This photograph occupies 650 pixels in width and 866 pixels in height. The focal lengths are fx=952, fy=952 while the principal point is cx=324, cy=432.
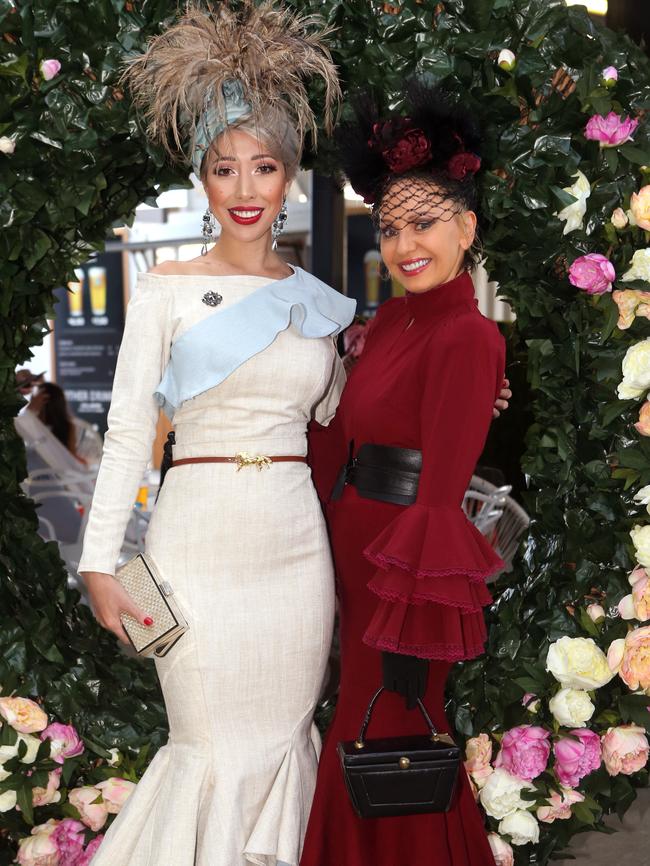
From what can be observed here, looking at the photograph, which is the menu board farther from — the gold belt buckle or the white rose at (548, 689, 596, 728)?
the white rose at (548, 689, 596, 728)

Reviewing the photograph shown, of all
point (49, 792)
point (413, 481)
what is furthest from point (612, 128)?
point (49, 792)

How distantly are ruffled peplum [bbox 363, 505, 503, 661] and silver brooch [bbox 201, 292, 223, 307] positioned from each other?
687 millimetres

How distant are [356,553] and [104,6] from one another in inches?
63.5

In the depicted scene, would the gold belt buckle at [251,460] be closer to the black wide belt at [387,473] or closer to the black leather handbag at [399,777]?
the black wide belt at [387,473]

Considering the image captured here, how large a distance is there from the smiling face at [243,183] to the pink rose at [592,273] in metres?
0.78

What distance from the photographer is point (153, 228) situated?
9320 millimetres

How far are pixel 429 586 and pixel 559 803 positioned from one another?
3.06 ft

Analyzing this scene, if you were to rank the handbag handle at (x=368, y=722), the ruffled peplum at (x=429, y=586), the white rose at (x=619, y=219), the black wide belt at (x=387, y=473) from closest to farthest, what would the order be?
the ruffled peplum at (x=429, y=586), the handbag handle at (x=368, y=722), the black wide belt at (x=387, y=473), the white rose at (x=619, y=219)

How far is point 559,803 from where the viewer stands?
2.53 meters

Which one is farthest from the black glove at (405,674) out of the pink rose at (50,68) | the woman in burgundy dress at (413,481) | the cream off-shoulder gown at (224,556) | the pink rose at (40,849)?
the pink rose at (50,68)

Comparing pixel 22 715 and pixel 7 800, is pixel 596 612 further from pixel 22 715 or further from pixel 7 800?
pixel 7 800

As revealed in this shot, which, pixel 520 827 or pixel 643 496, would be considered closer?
pixel 643 496

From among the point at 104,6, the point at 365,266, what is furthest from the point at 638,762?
the point at 365,266

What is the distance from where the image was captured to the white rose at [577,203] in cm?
245
